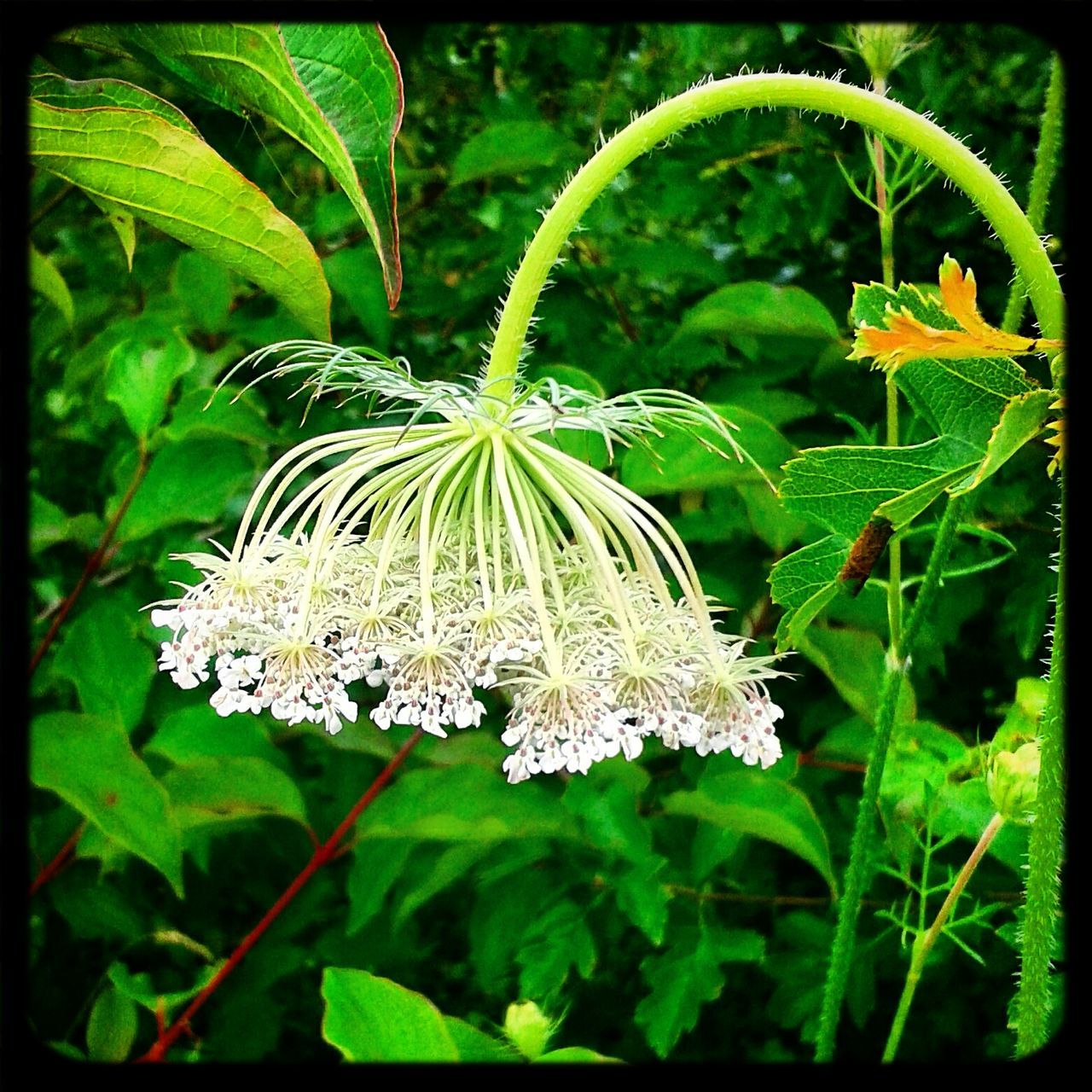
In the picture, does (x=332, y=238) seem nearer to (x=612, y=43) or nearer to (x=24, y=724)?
(x=612, y=43)

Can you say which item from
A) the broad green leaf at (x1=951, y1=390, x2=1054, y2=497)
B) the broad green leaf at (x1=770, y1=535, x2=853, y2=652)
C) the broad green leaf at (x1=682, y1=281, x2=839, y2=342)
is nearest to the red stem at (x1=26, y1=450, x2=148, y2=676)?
the broad green leaf at (x1=682, y1=281, x2=839, y2=342)

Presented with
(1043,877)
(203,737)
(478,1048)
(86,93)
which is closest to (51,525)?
(203,737)

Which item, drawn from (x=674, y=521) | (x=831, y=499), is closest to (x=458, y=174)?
(x=674, y=521)

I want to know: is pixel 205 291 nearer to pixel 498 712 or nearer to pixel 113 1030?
pixel 498 712

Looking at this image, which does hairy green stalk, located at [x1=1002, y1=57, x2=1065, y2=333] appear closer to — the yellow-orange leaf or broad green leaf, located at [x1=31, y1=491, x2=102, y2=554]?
the yellow-orange leaf

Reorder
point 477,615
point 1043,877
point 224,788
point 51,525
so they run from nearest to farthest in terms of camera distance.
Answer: point 477,615 < point 1043,877 < point 224,788 < point 51,525

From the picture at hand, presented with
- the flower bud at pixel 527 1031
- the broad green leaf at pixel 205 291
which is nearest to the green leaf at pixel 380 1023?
the flower bud at pixel 527 1031

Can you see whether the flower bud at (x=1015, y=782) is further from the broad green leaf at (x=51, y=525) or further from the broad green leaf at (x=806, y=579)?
the broad green leaf at (x=51, y=525)
